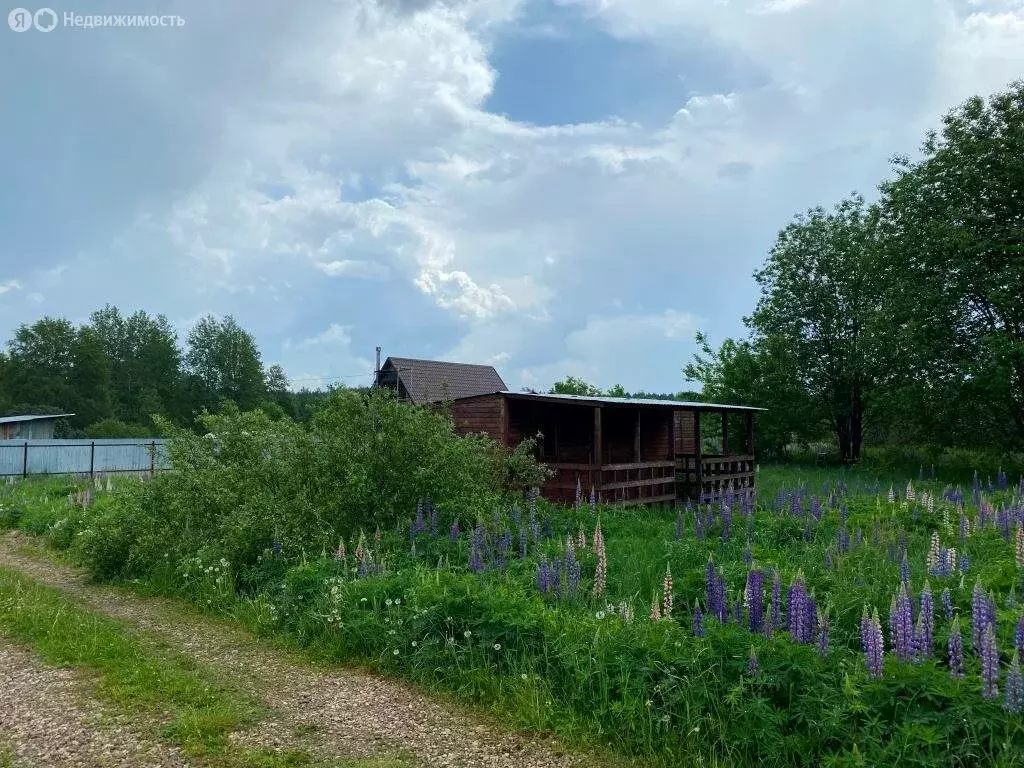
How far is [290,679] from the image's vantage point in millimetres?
5637

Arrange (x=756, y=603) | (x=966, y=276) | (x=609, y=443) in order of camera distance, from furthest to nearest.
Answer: (x=966, y=276)
(x=609, y=443)
(x=756, y=603)

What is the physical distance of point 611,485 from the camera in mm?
14477

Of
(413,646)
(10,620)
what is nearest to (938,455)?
(413,646)

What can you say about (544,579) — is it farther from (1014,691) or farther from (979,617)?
(1014,691)

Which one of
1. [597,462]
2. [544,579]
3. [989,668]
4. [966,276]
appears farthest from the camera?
[966,276]

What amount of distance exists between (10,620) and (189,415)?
208 ft

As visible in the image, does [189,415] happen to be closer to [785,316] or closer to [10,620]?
[785,316]

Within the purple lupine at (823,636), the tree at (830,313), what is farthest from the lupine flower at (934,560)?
the tree at (830,313)

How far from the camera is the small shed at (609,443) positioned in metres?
15.0

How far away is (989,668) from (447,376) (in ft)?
114

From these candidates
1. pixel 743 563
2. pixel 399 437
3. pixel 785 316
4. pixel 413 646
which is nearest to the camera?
pixel 413 646

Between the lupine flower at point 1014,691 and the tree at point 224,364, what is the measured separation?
68958 millimetres

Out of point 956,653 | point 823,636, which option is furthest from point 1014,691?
point 823,636

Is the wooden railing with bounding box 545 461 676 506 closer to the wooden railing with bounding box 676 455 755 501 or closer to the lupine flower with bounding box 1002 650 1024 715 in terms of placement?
the wooden railing with bounding box 676 455 755 501
